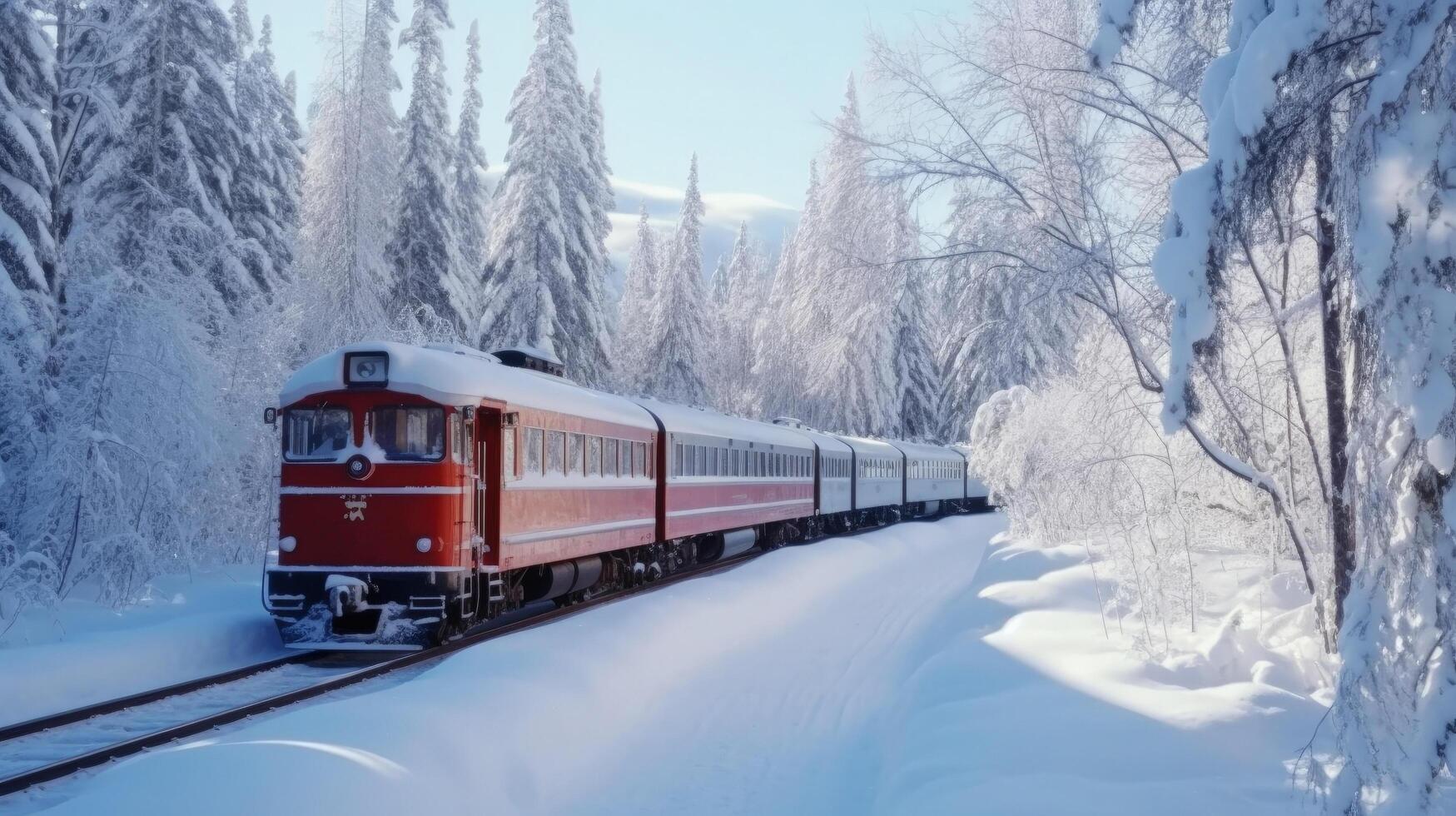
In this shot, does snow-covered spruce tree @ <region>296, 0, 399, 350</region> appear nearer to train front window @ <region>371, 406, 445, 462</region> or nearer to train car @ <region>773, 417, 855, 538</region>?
train car @ <region>773, 417, 855, 538</region>

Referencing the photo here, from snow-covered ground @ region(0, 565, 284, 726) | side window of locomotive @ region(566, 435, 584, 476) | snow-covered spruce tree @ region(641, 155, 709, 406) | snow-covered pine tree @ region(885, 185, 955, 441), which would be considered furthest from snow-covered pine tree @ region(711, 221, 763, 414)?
snow-covered ground @ region(0, 565, 284, 726)

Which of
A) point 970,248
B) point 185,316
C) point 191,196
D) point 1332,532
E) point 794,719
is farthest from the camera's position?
point 191,196

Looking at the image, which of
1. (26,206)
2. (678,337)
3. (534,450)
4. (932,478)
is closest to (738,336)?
(678,337)

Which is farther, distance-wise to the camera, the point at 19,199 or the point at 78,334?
the point at 19,199

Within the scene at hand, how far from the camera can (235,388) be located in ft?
59.8

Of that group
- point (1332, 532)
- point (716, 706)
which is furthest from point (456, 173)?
point (1332, 532)

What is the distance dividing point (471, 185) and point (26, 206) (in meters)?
23.9

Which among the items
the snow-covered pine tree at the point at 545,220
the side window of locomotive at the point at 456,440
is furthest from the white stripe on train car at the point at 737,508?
the snow-covered pine tree at the point at 545,220

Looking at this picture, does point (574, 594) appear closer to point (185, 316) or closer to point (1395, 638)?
point (185, 316)

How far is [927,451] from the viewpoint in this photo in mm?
42438

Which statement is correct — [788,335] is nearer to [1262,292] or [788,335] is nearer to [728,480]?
[728,480]

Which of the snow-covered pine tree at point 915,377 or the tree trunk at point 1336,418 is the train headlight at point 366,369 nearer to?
the tree trunk at point 1336,418

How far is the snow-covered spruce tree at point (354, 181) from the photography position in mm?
25516

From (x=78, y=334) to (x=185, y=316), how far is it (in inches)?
54.0
